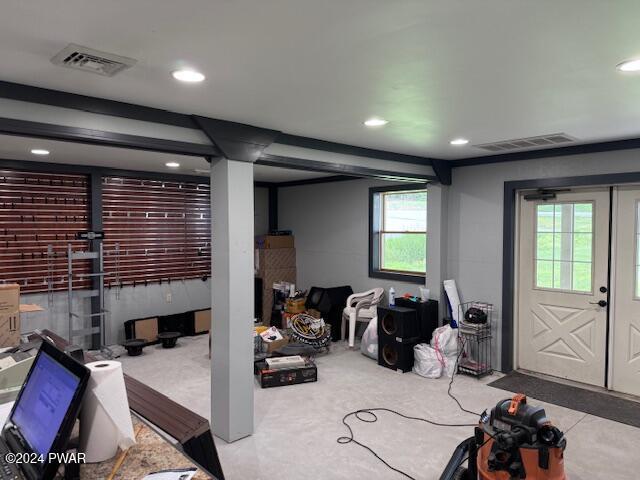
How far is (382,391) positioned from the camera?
4426mm

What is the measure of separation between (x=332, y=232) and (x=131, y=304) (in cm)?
301

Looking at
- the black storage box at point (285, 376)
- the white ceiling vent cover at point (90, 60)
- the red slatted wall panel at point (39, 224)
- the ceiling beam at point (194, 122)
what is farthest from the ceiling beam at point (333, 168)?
the red slatted wall panel at point (39, 224)

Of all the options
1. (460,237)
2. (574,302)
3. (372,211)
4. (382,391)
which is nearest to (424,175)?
(460,237)

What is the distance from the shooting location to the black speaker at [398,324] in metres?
4.99

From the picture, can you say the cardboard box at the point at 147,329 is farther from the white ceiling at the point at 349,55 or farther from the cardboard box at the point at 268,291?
the white ceiling at the point at 349,55

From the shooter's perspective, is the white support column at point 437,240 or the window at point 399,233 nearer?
the white support column at point 437,240

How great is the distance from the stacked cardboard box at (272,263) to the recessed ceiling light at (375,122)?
410 centimetres

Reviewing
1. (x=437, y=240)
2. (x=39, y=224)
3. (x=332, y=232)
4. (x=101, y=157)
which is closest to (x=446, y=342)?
(x=437, y=240)

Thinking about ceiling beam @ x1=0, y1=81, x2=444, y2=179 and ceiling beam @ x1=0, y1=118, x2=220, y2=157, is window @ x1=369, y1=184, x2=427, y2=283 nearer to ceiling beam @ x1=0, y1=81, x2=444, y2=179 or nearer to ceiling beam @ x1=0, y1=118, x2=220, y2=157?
ceiling beam @ x1=0, y1=81, x2=444, y2=179

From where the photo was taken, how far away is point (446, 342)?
4949 millimetres

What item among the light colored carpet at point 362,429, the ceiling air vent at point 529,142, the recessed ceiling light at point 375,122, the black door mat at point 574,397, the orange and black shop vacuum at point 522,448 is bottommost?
the light colored carpet at point 362,429

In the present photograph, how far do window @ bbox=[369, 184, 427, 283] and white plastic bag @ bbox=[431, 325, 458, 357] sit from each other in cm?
94

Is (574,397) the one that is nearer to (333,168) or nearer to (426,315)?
(426,315)

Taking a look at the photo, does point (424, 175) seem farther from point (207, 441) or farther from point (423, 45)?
point (207, 441)
